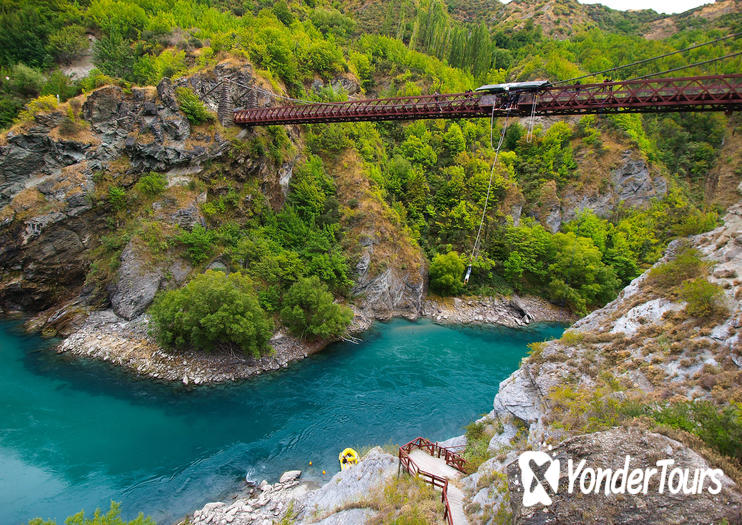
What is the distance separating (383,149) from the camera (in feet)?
101

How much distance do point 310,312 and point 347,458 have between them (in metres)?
8.83

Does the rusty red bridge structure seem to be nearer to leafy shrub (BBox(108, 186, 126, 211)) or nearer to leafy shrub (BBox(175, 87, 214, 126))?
leafy shrub (BBox(175, 87, 214, 126))

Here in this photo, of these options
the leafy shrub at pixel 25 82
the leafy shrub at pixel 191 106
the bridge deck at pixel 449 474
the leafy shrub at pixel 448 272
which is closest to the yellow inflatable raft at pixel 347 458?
the bridge deck at pixel 449 474

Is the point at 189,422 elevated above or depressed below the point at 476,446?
below

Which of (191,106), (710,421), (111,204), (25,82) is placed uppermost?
(25,82)

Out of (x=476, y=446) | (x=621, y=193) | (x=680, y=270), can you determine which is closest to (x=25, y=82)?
(x=476, y=446)

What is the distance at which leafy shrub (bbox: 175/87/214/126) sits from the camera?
19.9 meters

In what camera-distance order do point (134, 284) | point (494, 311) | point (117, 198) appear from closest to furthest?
1. point (134, 284)
2. point (117, 198)
3. point (494, 311)

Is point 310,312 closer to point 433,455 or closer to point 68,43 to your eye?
point 433,455

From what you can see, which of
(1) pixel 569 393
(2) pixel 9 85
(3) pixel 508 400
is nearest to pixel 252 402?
(3) pixel 508 400

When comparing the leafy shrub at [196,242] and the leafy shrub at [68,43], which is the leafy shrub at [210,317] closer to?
the leafy shrub at [196,242]

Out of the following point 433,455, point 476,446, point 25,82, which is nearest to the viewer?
point 433,455

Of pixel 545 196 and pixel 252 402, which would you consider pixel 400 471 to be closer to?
pixel 252 402

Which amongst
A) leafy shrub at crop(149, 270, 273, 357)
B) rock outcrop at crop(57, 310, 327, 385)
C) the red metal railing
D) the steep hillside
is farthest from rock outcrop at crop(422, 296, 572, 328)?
the red metal railing
